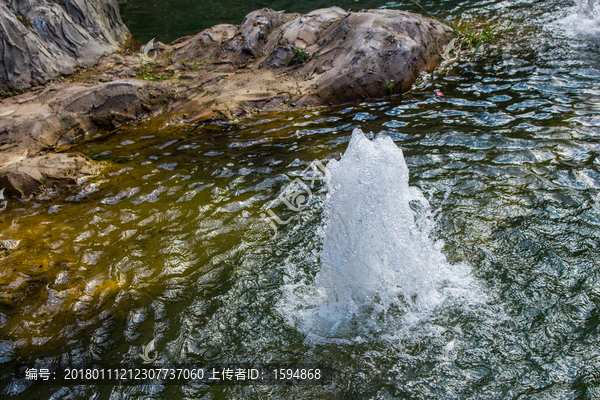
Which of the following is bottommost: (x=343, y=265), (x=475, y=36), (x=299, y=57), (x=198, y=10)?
(x=343, y=265)

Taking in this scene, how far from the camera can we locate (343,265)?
3703 millimetres

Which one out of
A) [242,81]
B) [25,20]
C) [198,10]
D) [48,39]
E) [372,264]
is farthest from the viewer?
[198,10]

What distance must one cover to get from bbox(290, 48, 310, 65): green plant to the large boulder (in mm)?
4829

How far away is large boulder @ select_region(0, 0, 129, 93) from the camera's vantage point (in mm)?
8398

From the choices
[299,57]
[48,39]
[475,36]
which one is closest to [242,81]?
[299,57]

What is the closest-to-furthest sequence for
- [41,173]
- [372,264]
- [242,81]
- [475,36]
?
[372,264], [41,173], [242,81], [475,36]

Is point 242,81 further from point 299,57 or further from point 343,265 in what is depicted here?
point 343,265

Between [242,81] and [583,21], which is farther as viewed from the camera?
[583,21]

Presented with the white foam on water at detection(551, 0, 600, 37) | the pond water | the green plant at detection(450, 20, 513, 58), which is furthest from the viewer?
Answer: the green plant at detection(450, 20, 513, 58)

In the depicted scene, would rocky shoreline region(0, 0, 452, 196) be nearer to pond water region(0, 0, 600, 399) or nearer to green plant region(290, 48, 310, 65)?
green plant region(290, 48, 310, 65)

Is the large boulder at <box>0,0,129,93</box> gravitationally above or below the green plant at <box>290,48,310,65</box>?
above

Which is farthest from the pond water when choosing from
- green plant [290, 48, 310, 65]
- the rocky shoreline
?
green plant [290, 48, 310, 65]

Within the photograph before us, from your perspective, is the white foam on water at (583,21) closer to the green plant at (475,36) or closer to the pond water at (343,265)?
the green plant at (475,36)

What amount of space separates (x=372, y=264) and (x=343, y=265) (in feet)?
0.85
